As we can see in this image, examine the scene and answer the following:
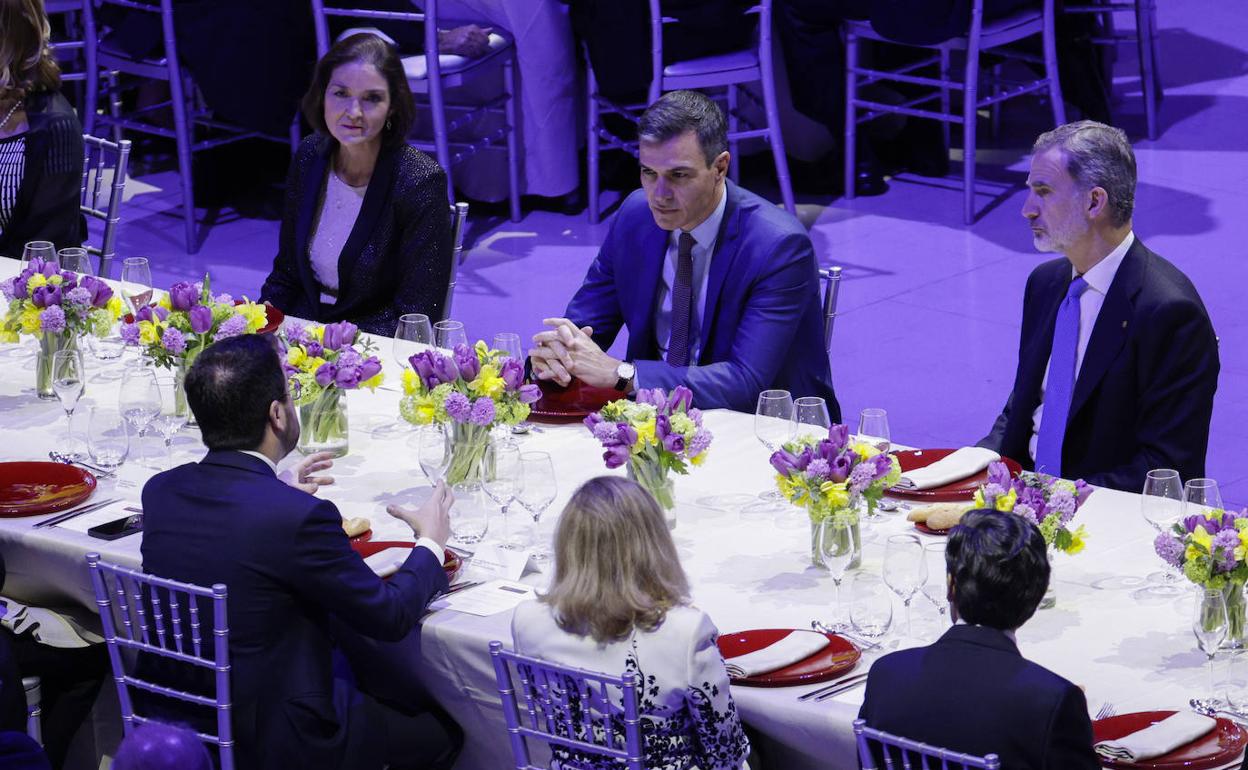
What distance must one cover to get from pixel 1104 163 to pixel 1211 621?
1.39 metres

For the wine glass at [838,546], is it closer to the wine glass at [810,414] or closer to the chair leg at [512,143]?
the wine glass at [810,414]

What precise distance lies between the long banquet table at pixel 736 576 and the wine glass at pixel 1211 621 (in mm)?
49

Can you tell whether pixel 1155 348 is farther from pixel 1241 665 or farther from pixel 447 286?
pixel 447 286

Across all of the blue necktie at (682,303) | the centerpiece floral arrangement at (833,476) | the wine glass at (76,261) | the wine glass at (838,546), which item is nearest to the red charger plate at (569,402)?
the blue necktie at (682,303)

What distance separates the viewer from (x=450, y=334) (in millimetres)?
4043

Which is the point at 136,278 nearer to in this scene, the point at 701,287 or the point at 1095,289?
the point at 701,287

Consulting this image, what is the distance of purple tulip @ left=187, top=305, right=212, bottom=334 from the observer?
4043 millimetres

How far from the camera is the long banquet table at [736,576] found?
2.86 metres

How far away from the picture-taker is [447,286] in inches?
204

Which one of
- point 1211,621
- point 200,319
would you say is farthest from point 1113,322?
point 200,319

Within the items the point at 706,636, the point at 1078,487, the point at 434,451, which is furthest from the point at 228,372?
the point at 1078,487

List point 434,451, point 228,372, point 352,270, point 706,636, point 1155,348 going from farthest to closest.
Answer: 1. point 352,270
2. point 1155,348
3. point 434,451
4. point 228,372
5. point 706,636

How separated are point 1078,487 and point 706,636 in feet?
2.81

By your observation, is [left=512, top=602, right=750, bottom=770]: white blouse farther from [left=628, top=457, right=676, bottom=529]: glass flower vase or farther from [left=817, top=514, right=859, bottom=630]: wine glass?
[left=628, top=457, right=676, bottom=529]: glass flower vase
